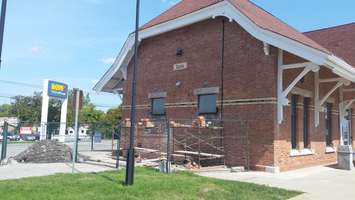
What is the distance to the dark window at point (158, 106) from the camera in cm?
1811

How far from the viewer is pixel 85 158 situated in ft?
54.9

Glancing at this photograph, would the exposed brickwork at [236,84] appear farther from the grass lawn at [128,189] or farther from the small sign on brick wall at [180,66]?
the grass lawn at [128,189]

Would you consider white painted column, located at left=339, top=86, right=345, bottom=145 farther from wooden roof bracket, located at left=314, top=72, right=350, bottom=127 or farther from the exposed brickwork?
wooden roof bracket, located at left=314, top=72, right=350, bottom=127

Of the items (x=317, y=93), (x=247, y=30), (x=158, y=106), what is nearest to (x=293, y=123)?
(x=317, y=93)

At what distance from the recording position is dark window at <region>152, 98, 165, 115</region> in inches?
713

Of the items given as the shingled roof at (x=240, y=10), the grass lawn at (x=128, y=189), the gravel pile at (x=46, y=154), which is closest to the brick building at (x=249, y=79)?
the shingled roof at (x=240, y=10)

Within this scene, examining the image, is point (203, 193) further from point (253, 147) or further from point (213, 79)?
point (213, 79)

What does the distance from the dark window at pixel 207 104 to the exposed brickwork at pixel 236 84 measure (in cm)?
31

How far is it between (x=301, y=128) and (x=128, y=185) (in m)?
9.04

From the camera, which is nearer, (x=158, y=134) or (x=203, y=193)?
(x=203, y=193)

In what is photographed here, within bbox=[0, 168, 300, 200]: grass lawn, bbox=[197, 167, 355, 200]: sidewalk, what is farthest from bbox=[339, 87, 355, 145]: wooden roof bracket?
bbox=[0, 168, 300, 200]: grass lawn

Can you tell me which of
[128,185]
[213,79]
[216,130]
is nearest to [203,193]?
[128,185]

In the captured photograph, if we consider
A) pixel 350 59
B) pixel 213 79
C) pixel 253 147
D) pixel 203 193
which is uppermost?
pixel 350 59

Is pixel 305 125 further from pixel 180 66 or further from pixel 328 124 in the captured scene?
pixel 180 66
